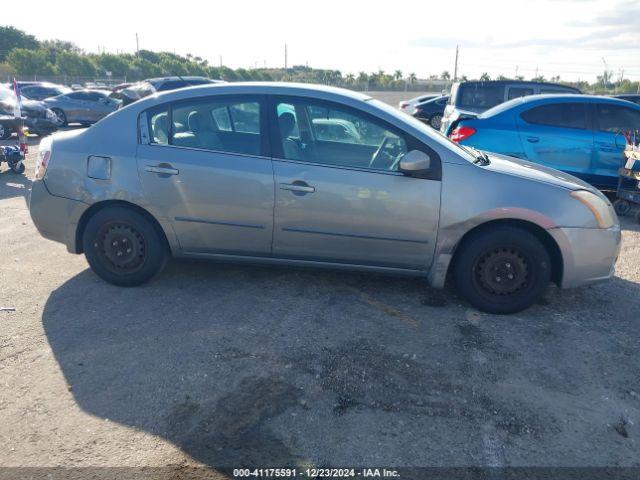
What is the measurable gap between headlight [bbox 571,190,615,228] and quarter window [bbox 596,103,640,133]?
13.8 ft

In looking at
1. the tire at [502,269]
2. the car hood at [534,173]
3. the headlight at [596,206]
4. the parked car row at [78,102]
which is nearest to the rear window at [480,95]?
the parked car row at [78,102]

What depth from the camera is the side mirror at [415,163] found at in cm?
389

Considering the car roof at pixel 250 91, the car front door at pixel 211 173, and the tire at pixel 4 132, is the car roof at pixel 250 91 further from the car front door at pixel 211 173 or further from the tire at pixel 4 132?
the tire at pixel 4 132

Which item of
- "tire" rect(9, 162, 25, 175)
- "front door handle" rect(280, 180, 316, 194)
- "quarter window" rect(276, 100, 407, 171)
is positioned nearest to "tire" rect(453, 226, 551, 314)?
"quarter window" rect(276, 100, 407, 171)

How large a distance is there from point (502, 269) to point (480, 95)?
9.62 m

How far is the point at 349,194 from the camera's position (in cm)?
399

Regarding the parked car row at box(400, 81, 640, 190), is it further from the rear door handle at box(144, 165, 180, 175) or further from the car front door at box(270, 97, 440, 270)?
the rear door handle at box(144, 165, 180, 175)

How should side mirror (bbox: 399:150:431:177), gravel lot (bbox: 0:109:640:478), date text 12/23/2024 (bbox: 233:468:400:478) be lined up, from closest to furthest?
date text 12/23/2024 (bbox: 233:468:400:478)
gravel lot (bbox: 0:109:640:478)
side mirror (bbox: 399:150:431:177)

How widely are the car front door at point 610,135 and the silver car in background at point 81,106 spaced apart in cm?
1525

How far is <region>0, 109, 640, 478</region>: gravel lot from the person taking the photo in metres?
2.62

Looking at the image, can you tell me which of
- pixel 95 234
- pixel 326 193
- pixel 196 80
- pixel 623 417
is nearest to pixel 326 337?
pixel 326 193

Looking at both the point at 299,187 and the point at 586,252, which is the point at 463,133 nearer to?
the point at 586,252

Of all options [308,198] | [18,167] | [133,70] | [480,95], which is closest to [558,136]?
[308,198]

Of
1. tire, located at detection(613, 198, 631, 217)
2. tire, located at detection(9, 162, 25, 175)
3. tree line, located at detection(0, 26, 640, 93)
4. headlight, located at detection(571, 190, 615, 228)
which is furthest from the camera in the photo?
tree line, located at detection(0, 26, 640, 93)
